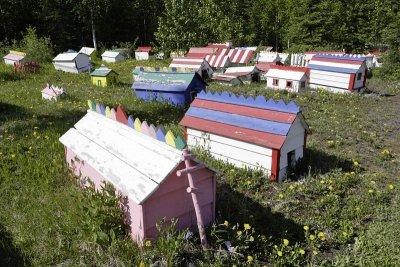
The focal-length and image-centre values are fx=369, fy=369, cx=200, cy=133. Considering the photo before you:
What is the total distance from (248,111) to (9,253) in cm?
566

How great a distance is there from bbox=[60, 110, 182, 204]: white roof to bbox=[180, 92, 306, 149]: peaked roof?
113 inches

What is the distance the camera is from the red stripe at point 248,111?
8189 millimetres

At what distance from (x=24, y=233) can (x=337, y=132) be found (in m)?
10.1

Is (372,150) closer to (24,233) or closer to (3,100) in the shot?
(24,233)

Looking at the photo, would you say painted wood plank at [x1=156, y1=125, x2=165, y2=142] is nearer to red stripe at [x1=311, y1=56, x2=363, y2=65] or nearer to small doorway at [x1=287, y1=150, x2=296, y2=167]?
small doorway at [x1=287, y1=150, x2=296, y2=167]

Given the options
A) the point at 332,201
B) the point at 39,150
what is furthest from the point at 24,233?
the point at 332,201

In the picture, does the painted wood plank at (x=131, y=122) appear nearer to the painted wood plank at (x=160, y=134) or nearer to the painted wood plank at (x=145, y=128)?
the painted wood plank at (x=145, y=128)

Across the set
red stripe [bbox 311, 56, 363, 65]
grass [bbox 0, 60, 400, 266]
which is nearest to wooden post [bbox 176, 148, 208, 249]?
grass [bbox 0, 60, 400, 266]

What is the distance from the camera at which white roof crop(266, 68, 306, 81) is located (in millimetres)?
19562

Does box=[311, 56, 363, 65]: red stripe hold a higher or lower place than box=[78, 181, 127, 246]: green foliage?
higher

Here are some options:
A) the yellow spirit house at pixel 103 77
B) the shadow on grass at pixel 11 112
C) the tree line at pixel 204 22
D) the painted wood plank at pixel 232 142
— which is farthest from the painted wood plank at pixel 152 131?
the tree line at pixel 204 22

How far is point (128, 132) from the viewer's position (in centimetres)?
641

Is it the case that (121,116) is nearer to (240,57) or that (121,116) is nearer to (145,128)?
(145,128)

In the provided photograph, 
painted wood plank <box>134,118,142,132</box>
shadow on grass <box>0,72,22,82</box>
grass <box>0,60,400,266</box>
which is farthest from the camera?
shadow on grass <box>0,72,22,82</box>
